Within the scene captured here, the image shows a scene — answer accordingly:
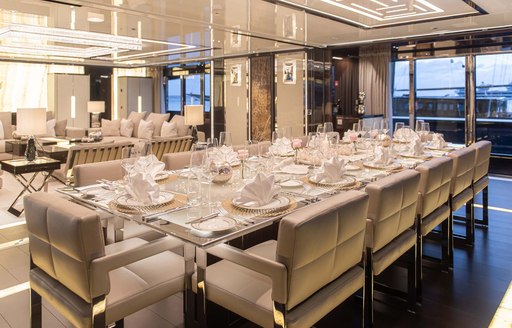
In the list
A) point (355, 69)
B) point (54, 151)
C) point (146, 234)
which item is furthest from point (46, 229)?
point (355, 69)

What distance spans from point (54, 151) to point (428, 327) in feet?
19.4

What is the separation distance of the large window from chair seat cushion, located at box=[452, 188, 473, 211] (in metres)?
4.76

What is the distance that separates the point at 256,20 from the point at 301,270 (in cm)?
487

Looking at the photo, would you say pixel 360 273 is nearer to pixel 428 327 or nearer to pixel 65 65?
pixel 428 327

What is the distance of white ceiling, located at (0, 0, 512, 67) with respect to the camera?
4.95m

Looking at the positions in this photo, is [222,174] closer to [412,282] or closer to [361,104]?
[412,282]

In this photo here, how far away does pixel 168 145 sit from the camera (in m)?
6.70

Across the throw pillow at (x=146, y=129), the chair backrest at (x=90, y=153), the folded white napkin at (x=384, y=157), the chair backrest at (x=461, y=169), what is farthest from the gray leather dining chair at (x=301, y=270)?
the throw pillow at (x=146, y=129)

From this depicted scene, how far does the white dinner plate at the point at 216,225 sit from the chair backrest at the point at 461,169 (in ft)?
6.86

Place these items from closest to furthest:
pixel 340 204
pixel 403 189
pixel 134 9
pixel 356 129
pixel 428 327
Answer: pixel 340 204 → pixel 403 189 → pixel 428 327 → pixel 356 129 → pixel 134 9

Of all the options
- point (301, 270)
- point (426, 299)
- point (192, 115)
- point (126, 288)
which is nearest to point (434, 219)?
point (426, 299)

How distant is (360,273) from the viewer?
1987mm

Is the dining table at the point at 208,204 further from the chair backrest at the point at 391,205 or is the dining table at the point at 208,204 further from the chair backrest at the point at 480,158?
the chair backrest at the point at 480,158

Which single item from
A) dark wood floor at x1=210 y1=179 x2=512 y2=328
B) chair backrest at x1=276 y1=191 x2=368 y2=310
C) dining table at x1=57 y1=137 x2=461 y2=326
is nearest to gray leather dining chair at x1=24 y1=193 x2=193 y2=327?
dining table at x1=57 y1=137 x2=461 y2=326
